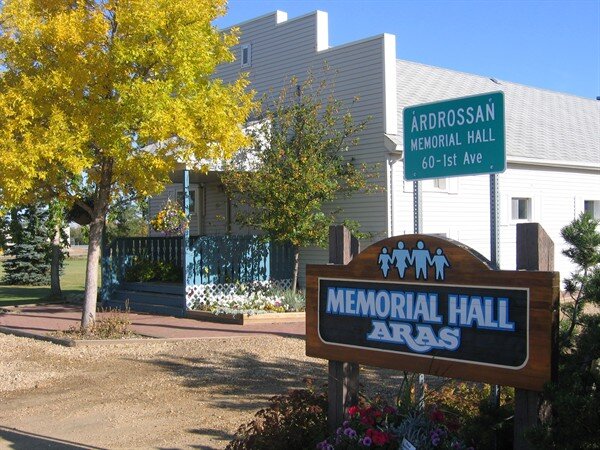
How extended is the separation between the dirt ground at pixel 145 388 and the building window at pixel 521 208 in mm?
9470

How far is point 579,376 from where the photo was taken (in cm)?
414

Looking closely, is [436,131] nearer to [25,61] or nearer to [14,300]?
[25,61]

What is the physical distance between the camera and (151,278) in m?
19.5

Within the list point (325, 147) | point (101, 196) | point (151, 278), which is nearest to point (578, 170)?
point (325, 147)

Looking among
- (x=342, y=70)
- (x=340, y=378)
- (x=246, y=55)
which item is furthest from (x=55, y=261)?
(x=340, y=378)

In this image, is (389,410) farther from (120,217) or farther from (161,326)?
(120,217)

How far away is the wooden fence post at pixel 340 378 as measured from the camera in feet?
18.3

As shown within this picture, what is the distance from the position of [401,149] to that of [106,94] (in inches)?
271

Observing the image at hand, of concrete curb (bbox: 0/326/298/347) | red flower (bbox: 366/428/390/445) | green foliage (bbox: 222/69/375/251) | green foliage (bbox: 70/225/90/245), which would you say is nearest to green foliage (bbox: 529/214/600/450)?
red flower (bbox: 366/428/390/445)

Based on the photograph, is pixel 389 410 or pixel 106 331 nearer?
pixel 389 410

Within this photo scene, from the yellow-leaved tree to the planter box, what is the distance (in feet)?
10.2

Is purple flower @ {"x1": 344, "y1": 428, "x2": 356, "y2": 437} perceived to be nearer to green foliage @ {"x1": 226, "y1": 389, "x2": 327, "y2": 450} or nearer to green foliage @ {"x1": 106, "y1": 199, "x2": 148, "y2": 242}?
green foliage @ {"x1": 226, "y1": 389, "x2": 327, "y2": 450}

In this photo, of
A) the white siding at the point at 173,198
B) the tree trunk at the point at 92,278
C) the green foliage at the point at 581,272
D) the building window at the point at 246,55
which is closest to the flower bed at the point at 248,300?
the tree trunk at the point at 92,278

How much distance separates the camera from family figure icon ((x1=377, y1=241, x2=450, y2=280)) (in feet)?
16.0
